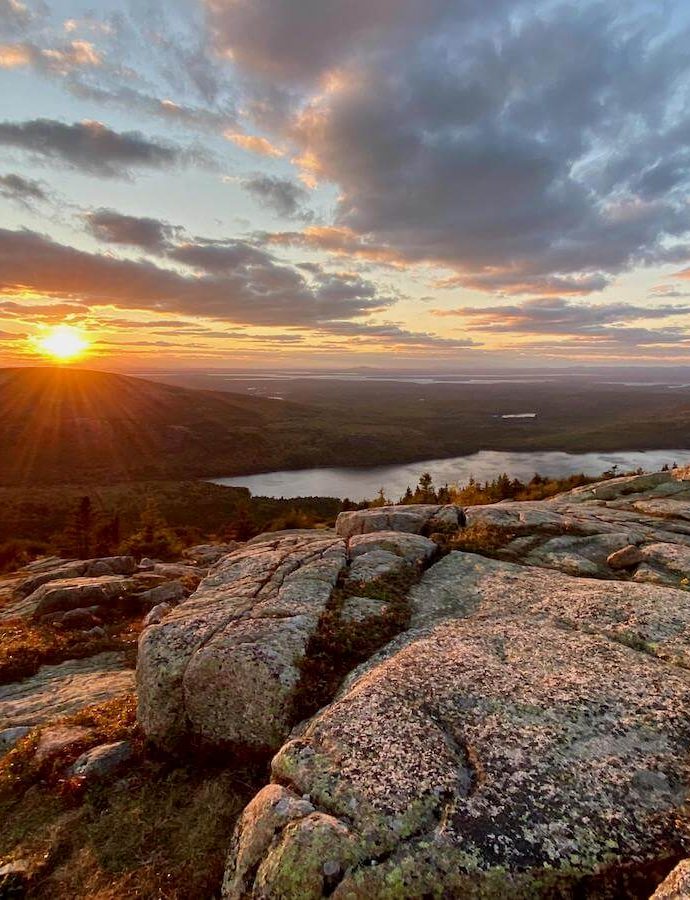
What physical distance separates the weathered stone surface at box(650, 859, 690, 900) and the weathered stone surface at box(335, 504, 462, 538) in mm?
15163

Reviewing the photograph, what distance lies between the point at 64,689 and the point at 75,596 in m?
9.28

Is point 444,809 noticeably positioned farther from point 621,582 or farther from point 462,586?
point 621,582

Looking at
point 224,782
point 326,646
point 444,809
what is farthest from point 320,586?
point 444,809

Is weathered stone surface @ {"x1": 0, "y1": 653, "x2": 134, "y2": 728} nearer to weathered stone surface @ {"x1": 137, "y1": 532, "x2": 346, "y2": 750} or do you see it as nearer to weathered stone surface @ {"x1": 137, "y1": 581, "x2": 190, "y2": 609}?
weathered stone surface @ {"x1": 137, "y1": 532, "x2": 346, "y2": 750}

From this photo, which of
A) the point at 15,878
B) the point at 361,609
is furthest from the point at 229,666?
the point at 15,878

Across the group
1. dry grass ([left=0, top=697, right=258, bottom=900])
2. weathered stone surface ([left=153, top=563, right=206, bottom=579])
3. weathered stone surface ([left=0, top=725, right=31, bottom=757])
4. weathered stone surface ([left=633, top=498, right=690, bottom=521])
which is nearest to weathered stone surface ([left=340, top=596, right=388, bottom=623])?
dry grass ([left=0, top=697, right=258, bottom=900])

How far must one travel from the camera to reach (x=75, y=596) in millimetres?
24172

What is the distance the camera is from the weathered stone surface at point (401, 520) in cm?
2173

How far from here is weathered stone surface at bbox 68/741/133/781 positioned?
1098 centimetres

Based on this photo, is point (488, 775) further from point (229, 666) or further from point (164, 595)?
point (164, 595)

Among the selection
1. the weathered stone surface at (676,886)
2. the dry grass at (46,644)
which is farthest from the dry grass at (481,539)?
the dry grass at (46,644)

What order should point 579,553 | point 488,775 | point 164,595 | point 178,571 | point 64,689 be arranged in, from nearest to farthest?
point 488,775 → point 64,689 → point 579,553 → point 164,595 → point 178,571

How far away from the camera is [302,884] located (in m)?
6.66

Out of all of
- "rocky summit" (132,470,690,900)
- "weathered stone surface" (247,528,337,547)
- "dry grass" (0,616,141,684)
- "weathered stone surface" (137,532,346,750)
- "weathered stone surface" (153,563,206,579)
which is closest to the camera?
Answer: "rocky summit" (132,470,690,900)
